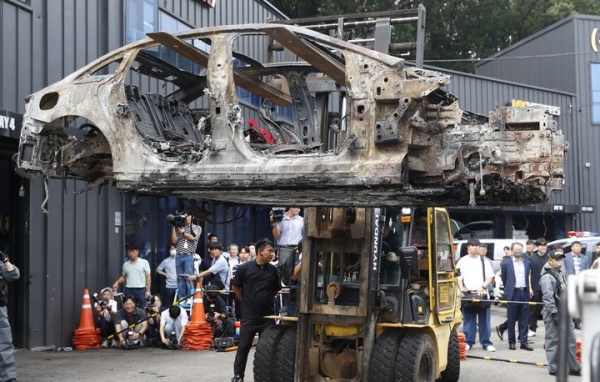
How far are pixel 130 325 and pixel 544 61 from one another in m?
27.1

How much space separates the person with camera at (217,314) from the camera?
14.9 meters

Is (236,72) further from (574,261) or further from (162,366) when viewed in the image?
(574,261)

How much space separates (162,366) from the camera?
12.2m

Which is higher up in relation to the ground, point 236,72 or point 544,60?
point 544,60

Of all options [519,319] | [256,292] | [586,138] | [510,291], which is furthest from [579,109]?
[256,292]

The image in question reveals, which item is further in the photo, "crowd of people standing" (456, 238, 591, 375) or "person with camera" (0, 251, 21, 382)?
"crowd of people standing" (456, 238, 591, 375)

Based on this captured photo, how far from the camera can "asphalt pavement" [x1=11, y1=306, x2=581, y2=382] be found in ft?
37.1

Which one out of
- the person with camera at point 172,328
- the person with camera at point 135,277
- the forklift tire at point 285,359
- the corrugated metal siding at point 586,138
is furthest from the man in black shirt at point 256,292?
the corrugated metal siding at point 586,138

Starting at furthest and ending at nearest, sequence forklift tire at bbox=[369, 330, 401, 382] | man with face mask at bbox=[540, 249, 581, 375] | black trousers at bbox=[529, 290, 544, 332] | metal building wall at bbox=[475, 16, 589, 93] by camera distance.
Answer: metal building wall at bbox=[475, 16, 589, 93], black trousers at bbox=[529, 290, 544, 332], man with face mask at bbox=[540, 249, 581, 375], forklift tire at bbox=[369, 330, 401, 382]

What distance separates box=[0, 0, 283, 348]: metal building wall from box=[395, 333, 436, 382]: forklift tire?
22.4 feet

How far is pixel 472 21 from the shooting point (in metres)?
48.2

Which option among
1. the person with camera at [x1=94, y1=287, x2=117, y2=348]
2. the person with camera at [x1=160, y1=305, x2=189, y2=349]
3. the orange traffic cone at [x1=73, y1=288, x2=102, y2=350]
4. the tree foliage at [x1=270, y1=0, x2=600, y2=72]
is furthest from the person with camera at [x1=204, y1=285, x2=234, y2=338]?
the tree foliage at [x1=270, y1=0, x2=600, y2=72]

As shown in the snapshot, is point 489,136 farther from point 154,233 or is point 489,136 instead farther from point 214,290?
point 154,233

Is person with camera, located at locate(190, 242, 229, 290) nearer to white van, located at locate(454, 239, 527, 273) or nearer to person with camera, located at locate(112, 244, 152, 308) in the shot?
person with camera, located at locate(112, 244, 152, 308)
